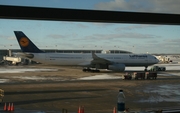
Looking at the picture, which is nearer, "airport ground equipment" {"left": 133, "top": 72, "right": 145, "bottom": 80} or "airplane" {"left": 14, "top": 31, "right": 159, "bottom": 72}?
"airport ground equipment" {"left": 133, "top": 72, "right": 145, "bottom": 80}

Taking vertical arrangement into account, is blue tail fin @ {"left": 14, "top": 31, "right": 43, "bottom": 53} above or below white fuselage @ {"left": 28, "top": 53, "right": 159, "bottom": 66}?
above

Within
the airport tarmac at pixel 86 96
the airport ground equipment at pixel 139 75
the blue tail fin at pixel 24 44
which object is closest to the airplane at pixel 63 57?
the blue tail fin at pixel 24 44

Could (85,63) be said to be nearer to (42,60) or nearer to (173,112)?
(42,60)

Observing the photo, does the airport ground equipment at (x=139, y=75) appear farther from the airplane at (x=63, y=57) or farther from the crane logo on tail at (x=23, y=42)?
the crane logo on tail at (x=23, y=42)

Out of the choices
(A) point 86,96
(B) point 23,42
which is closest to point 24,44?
(B) point 23,42

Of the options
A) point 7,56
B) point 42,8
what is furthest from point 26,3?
point 7,56

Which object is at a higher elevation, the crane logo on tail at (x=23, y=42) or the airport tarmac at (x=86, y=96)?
the crane logo on tail at (x=23, y=42)

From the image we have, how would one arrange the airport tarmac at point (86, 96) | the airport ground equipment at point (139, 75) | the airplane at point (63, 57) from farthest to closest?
1. the airplane at point (63, 57)
2. the airport ground equipment at point (139, 75)
3. the airport tarmac at point (86, 96)

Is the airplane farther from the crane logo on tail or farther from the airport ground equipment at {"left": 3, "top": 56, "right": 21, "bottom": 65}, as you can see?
the airport ground equipment at {"left": 3, "top": 56, "right": 21, "bottom": 65}

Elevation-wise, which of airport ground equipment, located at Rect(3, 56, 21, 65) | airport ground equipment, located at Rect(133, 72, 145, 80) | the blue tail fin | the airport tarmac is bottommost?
the airport tarmac

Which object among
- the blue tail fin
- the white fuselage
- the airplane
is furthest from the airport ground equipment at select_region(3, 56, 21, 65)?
the white fuselage

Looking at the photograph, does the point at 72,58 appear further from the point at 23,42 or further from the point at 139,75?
the point at 139,75

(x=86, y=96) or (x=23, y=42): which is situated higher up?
(x=23, y=42)

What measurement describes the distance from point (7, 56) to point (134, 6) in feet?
121
